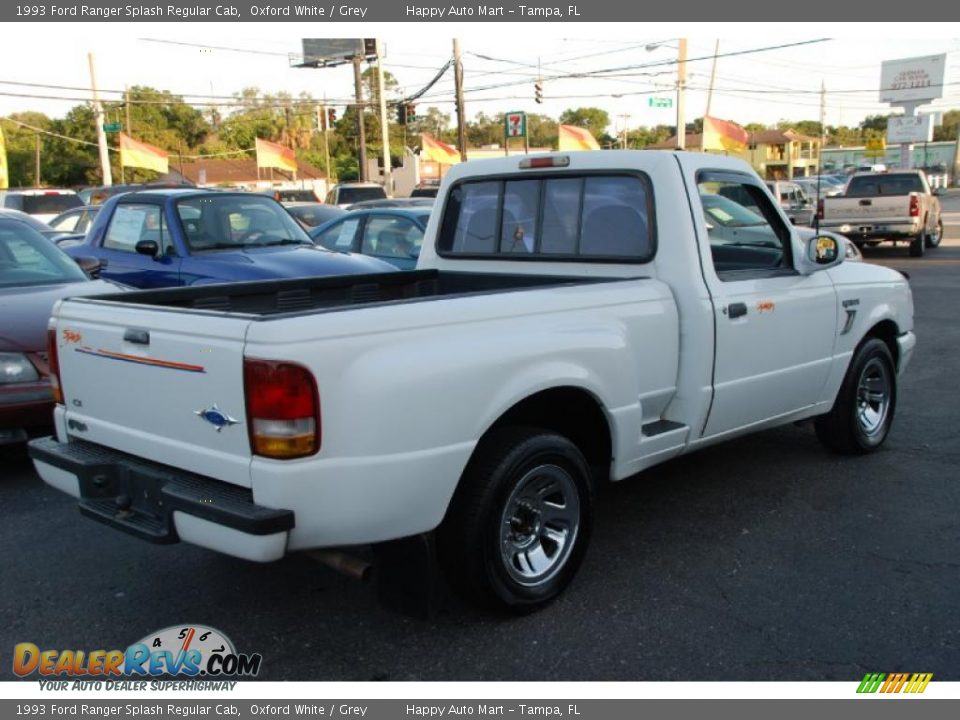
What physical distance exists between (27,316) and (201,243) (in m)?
3.23

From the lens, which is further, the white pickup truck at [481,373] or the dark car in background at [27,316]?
the dark car in background at [27,316]

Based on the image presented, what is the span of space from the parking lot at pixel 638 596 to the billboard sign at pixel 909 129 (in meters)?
53.2

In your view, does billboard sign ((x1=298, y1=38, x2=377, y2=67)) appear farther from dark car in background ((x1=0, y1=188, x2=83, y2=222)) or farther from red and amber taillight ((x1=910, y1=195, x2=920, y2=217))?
red and amber taillight ((x1=910, y1=195, x2=920, y2=217))

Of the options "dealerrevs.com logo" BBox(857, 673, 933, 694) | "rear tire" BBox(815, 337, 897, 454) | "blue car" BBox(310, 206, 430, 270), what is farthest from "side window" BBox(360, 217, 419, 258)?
"dealerrevs.com logo" BBox(857, 673, 933, 694)

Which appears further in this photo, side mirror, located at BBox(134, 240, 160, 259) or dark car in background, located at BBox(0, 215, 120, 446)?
side mirror, located at BBox(134, 240, 160, 259)

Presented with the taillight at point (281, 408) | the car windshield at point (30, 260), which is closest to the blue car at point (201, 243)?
the car windshield at point (30, 260)

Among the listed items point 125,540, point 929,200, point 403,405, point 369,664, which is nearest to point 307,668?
point 369,664

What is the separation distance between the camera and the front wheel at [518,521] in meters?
3.45

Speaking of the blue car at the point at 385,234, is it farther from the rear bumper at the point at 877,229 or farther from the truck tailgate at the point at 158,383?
the rear bumper at the point at 877,229

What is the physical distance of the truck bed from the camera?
14.2 ft

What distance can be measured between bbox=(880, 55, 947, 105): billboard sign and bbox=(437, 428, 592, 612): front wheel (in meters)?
55.0

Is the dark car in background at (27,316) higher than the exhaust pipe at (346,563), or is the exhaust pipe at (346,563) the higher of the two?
the dark car in background at (27,316)

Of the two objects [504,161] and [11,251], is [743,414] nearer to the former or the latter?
[504,161]

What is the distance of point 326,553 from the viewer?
3.37 metres
